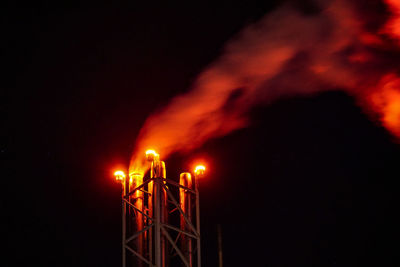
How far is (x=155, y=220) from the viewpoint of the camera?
356 inches

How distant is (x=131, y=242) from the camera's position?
10031mm

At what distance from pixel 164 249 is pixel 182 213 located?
798 mm

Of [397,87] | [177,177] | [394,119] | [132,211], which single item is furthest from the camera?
[177,177]

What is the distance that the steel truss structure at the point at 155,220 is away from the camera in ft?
30.8

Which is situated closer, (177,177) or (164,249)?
(164,249)

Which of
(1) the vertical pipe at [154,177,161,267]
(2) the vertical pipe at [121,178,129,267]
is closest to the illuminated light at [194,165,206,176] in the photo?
(1) the vertical pipe at [154,177,161,267]

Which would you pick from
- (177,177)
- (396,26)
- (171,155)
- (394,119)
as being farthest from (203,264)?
(396,26)

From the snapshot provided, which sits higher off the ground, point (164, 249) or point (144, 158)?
point (144, 158)

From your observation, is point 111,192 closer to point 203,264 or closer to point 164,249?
point 203,264

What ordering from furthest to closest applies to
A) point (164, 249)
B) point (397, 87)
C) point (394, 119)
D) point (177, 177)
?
point (177, 177) < point (394, 119) < point (397, 87) < point (164, 249)

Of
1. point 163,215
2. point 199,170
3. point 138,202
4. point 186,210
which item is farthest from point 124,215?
point 199,170

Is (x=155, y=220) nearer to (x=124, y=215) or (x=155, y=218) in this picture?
(x=155, y=218)

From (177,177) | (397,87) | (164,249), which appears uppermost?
(397,87)

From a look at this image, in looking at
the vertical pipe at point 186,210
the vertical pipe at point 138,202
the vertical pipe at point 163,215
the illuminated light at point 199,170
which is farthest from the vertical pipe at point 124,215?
the illuminated light at point 199,170
